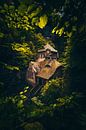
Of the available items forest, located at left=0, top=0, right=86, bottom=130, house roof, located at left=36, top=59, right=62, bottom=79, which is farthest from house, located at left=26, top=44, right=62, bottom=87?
forest, located at left=0, top=0, right=86, bottom=130

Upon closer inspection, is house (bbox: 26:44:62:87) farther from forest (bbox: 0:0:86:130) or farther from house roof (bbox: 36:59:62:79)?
forest (bbox: 0:0:86:130)

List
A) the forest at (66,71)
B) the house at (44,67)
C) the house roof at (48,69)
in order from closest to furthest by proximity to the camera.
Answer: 1. the forest at (66,71)
2. the house roof at (48,69)
3. the house at (44,67)

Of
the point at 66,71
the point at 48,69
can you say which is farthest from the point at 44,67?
the point at 66,71

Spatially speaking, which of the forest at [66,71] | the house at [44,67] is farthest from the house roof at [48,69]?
the forest at [66,71]

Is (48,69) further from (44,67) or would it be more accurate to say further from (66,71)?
(66,71)

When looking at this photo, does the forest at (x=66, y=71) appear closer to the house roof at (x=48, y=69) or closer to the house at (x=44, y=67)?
the house roof at (x=48, y=69)

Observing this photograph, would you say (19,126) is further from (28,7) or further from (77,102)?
(28,7)

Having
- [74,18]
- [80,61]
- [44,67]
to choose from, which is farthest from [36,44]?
[74,18]
